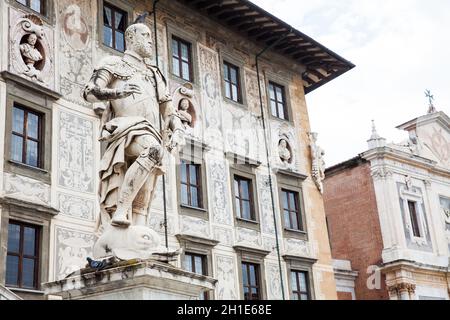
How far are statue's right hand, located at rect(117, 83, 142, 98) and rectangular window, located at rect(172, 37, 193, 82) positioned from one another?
13415 mm

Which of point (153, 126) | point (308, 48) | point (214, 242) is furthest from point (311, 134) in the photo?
point (153, 126)

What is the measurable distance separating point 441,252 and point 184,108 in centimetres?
1701

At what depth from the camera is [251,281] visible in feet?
67.6

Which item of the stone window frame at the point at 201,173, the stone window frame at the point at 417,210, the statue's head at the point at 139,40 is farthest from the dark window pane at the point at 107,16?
the stone window frame at the point at 417,210

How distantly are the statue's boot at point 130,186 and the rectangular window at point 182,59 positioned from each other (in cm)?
1395

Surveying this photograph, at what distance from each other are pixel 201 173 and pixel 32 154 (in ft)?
19.0

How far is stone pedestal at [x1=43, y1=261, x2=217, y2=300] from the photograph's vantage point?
634cm

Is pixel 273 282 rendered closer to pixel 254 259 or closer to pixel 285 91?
pixel 254 259

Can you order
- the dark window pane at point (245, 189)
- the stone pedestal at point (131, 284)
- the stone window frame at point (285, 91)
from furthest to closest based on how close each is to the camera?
the stone window frame at point (285, 91) → the dark window pane at point (245, 189) → the stone pedestal at point (131, 284)

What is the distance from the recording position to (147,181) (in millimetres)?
7254

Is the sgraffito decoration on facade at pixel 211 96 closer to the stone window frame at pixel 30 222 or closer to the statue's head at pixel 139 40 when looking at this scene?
the stone window frame at pixel 30 222

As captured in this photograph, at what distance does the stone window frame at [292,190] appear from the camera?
2239cm

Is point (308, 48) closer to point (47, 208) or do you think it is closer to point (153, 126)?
point (47, 208)

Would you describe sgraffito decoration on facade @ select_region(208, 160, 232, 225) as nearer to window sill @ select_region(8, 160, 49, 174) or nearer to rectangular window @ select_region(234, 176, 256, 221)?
rectangular window @ select_region(234, 176, 256, 221)
